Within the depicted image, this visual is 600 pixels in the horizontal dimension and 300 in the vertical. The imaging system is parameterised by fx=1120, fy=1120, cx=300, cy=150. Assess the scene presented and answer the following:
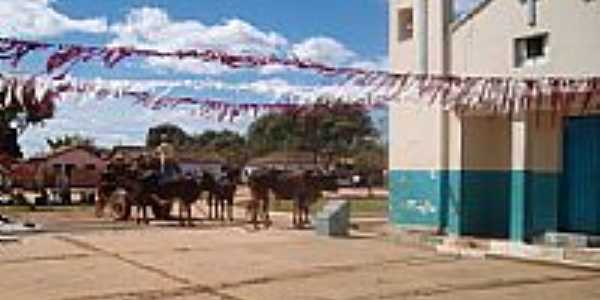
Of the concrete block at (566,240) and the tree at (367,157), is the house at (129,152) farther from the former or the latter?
the tree at (367,157)

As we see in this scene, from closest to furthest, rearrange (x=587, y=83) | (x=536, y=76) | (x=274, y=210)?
(x=587, y=83), (x=536, y=76), (x=274, y=210)

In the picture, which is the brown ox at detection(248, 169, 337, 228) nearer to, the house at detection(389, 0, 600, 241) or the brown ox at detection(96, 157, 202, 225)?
the brown ox at detection(96, 157, 202, 225)

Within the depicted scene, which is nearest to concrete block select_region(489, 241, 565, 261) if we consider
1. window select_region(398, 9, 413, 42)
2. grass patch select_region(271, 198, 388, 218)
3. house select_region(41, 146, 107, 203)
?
window select_region(398, 9, 413, 42)

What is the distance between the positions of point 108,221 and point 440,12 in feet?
42.7

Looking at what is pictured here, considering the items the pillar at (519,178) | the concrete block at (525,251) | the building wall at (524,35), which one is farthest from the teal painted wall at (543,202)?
the building wall at (524,35)

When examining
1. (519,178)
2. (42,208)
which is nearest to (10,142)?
(42,208)

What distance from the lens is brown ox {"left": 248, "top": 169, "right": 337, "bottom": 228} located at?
29766 mm

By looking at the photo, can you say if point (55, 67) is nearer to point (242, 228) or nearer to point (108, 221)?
point (242, 228)

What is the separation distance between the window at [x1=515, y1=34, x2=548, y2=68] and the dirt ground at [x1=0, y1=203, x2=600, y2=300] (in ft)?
13.9

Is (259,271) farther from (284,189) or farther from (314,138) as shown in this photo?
(314,138)

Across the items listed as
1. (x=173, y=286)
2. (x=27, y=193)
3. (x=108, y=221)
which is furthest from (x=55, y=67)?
(x=27, y=193)

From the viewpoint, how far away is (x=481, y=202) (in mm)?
24500

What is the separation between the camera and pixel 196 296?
1525 centimetres

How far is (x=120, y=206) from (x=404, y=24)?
1168 cm
